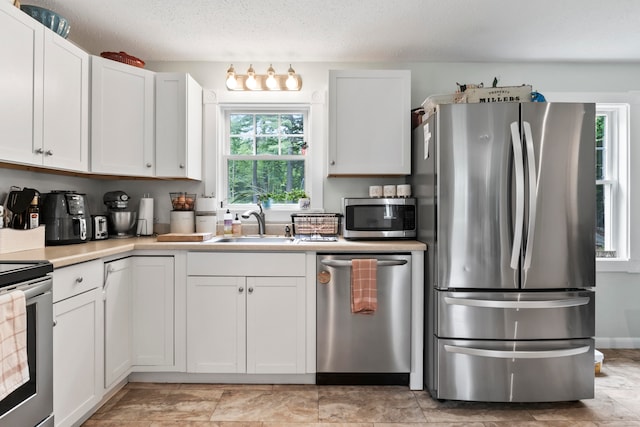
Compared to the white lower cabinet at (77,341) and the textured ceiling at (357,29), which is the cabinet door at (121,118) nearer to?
the textured ceiling at (357,29)

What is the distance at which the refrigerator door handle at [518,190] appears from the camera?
2.21 metres

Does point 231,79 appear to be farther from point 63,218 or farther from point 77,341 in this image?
point 77,341

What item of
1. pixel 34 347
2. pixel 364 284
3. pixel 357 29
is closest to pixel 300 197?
pixel 364 284

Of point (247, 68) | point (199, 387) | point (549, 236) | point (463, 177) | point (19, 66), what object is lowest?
point (199, 387)

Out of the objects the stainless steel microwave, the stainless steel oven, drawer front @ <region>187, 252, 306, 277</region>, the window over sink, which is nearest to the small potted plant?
the window over sink

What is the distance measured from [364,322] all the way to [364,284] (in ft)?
0.85

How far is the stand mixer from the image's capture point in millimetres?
2930

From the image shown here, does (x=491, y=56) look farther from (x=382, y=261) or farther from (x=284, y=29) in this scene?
(x=382, y=261)

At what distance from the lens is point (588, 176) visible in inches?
89.0

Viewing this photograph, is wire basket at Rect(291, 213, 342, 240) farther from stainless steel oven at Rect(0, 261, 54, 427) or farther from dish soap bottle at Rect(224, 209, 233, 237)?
stainless steel oven at Rect(0, 261, 54, 427)

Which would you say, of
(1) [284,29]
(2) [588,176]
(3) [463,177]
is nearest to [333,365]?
(3) [463,177]

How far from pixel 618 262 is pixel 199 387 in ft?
11.3

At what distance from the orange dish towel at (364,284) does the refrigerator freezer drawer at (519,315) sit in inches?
16.7

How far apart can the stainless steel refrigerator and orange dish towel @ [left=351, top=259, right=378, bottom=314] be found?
0.40 meters
